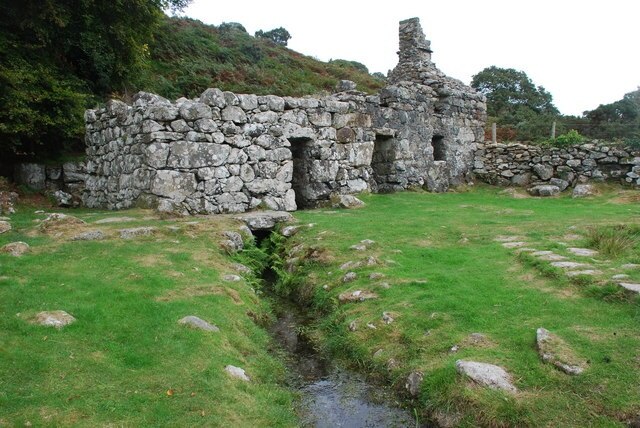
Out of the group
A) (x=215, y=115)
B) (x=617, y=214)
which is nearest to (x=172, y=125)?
(x=215, y=115)

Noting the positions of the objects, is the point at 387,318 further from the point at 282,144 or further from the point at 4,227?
the point at 282,144

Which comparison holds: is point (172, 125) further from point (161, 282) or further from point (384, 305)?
point (384, 305)

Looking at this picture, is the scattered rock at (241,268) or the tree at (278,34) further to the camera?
the tree at (278,34)

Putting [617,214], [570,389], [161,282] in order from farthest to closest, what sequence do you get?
[617,214]
[161,282]
[570,389]

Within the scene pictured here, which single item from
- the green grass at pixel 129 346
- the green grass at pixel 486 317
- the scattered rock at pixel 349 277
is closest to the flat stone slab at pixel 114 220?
the green grass at pixel 129 346

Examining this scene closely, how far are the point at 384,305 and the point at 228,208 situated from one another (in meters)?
7.58

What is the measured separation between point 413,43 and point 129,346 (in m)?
17.4

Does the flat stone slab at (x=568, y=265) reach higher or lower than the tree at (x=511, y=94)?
lower

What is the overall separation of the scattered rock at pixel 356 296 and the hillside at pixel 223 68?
16.4 meters

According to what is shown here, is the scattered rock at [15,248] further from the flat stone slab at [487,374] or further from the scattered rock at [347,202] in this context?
the scattered rock at [347,202]

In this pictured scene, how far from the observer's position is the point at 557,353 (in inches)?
205

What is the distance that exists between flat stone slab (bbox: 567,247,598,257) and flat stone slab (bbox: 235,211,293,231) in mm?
6577

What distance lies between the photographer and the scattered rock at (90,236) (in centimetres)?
991

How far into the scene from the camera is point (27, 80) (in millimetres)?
15352
